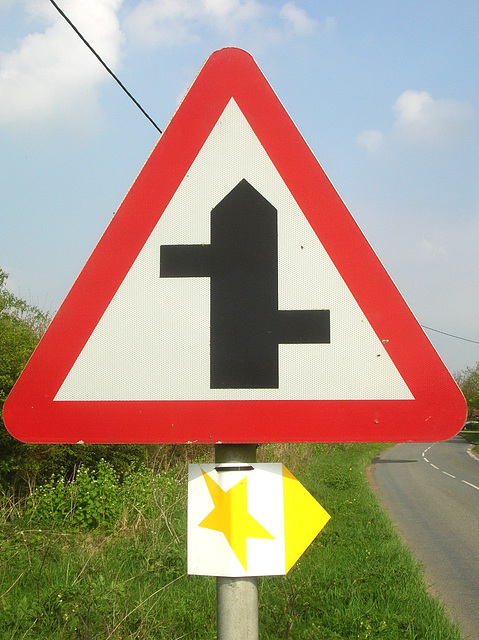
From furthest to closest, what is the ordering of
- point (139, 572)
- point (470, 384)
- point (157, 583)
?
point (470, 384), point (139, 572), point (157, 583)

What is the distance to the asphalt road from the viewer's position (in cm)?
573

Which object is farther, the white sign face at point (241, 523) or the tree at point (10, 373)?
the tree at point (10, 373)

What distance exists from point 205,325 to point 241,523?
43 centimetres

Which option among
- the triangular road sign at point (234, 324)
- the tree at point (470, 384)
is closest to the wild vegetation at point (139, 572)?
the triangular road sign at point (234, 324)

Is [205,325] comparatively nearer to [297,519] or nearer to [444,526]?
[297,519]

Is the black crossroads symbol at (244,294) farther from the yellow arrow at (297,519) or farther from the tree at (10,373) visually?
the tree at (10,373)

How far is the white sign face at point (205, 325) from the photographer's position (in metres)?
1.26

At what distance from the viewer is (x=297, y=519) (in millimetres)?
1289

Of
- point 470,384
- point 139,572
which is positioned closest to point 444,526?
point 139,572

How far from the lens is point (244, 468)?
1.26m

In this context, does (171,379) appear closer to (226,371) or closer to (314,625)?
(226,371)

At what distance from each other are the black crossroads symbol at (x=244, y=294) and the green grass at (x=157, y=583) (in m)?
2.36

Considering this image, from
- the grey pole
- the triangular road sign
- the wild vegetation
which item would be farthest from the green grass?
the triangular road sign

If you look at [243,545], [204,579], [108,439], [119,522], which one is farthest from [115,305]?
[119,522]
